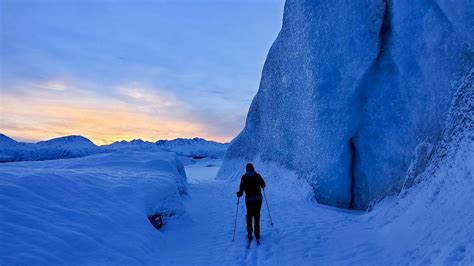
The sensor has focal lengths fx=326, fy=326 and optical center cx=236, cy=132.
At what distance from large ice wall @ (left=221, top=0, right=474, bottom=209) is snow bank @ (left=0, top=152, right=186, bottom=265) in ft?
26.6

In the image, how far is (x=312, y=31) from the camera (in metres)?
17.0

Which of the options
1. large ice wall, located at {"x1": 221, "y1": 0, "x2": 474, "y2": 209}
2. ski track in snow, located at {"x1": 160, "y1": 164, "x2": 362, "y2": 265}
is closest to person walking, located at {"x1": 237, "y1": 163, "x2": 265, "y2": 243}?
ski track in snow, located at {"x1": 160, "y1": 164, "x2": 362, "y2": 265}

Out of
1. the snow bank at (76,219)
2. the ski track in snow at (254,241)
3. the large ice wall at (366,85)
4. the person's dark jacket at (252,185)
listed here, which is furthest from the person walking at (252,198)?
the large ice wall at (366,85)

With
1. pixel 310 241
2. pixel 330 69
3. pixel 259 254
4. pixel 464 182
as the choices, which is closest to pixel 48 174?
pixel 259 254

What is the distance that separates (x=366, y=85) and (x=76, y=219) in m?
12.3

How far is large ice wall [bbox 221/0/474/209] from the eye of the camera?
10.1m

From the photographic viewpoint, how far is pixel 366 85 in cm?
1438

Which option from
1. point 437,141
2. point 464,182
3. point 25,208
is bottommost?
point 25,208

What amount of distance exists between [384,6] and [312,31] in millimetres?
4040

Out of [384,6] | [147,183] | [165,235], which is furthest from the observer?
[384,6]

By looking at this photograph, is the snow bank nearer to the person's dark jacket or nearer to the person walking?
the person walking

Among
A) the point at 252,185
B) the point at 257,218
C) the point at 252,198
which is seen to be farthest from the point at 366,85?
the point at 257,218

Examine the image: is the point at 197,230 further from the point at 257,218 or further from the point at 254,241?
the point at 257,218

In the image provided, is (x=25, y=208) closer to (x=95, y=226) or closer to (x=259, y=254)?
(x=95, y=226)
